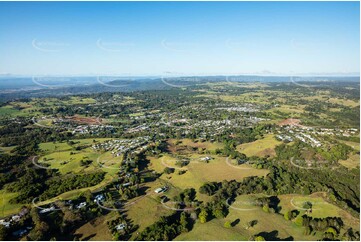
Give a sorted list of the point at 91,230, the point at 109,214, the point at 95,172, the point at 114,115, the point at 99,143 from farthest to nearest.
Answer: the point at 114,115, the point at 99,143, the point at 95,172, the point at 109,214, the point at 91,230

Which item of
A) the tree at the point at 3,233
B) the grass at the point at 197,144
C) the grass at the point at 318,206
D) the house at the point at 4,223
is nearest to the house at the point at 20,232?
the tree at the point at 3,233

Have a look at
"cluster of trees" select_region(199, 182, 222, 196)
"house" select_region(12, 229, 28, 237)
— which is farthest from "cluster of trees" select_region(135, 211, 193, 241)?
"house" select_region(12, 229, 28, 237)

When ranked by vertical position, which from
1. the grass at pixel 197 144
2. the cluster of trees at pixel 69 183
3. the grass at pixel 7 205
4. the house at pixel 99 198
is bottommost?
the grass at pixel 197 144

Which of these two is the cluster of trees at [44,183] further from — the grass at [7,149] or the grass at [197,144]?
the grass at [197,144]

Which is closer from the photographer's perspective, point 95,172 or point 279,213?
point 279,213

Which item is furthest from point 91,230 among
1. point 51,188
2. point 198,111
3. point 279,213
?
point 198,111

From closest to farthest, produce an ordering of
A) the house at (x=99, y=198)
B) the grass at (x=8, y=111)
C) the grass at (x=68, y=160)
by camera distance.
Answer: the house at (x=99, y=198), the grass at (x=68, y=160), the grass at (x=8, y=111)

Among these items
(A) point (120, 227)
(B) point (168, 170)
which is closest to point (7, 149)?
(B) point (168, 170)

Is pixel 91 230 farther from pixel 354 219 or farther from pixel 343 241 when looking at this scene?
pixel 354 219

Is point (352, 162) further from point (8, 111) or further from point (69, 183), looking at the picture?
point (8, 111)
